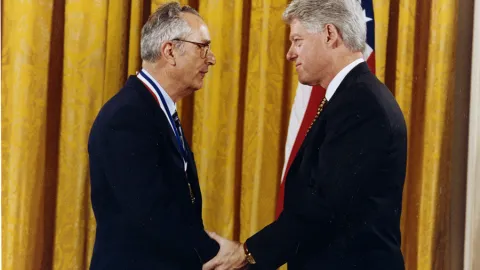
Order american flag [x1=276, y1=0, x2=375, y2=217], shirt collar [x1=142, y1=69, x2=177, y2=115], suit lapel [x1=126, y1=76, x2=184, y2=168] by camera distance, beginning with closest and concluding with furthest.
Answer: suit lapel [x1=126, y1=76, x2=184, y2=168] < shirt collar [x1=142, y1=69, x2=177, y2=115] < american flag [x1=276, y1=0, x2=375, y2=217]

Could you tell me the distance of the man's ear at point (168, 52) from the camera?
187 cm

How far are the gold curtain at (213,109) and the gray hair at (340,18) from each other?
0.82 meters

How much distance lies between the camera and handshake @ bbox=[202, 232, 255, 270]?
1837 millimetres

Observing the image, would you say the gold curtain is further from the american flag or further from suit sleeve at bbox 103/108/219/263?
suit sleeve at bbox 103/108/219/263

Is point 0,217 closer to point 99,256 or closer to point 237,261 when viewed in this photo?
point 99,256

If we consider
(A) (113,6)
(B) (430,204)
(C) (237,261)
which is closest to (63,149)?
(A) (113,6)

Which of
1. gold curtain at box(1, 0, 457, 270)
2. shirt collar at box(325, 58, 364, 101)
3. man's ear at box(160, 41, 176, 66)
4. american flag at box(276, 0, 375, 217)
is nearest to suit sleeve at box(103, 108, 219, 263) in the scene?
man's ear at box(160, 41, 176, 66)

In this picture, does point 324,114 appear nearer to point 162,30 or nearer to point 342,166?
point 342,166

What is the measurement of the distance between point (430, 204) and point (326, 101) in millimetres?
1156

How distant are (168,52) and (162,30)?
8cm

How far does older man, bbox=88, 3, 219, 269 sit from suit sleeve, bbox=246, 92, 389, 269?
38 cm

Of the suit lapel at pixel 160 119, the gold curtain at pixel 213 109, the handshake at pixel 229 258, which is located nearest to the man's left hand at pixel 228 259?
the handshake at pixel 229 258

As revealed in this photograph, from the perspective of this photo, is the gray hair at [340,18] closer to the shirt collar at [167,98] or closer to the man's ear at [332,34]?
the man's ear at [332,34]

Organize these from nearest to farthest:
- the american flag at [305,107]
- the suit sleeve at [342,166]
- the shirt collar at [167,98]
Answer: the suit sleeve at [342,166] < the shirt collar at [167,98] < the american flag at [305,107]
